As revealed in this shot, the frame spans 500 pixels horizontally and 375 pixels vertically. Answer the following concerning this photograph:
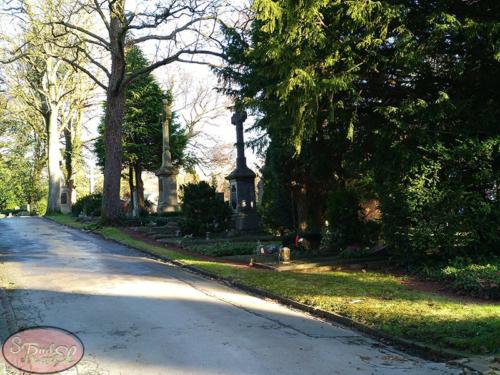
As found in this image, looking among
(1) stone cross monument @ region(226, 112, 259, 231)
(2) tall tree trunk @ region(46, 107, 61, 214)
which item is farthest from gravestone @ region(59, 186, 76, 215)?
(1) stone cross monument @ region(226, 112, 259, 231)

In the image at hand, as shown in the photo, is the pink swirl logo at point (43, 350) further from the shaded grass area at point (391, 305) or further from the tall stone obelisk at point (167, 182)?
the tall stone obelisk at point (167, 182)

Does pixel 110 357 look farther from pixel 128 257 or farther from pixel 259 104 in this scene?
pixel 128 257

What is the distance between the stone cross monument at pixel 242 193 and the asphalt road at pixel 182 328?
10103 millimetres

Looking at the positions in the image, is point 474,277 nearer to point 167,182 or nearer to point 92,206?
point 167,182

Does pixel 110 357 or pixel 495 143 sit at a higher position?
pixel 495 143

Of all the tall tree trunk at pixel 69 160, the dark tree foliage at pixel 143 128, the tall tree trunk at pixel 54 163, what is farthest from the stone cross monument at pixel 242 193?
the tall tree trunk at pixel 69 160

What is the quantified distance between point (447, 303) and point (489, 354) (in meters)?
2.72

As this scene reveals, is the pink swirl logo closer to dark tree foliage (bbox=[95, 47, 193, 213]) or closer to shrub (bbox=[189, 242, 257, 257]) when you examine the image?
shrub (bbox=[189, 242, 257, 257])

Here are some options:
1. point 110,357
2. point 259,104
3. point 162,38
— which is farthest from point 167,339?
point 162,38

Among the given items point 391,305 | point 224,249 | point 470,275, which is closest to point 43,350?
point 391,305

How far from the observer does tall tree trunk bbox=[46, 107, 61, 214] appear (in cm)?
4397

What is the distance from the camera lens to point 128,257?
1600cm

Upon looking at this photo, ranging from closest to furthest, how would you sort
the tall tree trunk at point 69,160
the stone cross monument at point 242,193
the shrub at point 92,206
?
the stone cross monument at point 242,193, the shrub at point 92,206, the tall tree trunk at point 69,160

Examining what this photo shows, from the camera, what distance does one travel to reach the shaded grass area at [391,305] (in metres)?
6.67
